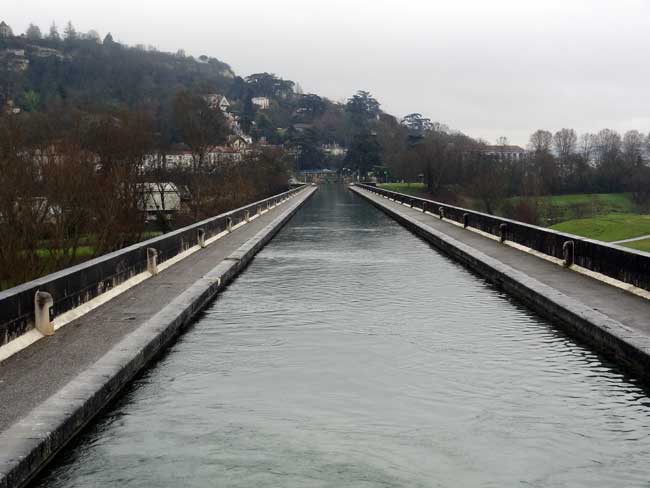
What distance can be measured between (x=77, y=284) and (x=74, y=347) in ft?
8.32

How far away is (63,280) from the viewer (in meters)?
11.7

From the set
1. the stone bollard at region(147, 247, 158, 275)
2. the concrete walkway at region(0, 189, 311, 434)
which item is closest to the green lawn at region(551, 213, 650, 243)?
the stone bollard at region(147, 247, 158, 275)

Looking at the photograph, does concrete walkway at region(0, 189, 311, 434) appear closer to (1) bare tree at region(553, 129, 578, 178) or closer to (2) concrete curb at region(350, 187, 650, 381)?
(2) concrete curb at region(350, 187, 650, 381)

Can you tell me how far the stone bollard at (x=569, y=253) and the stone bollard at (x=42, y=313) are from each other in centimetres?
1191

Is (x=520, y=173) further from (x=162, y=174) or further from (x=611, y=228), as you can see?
(x=162, y=174)

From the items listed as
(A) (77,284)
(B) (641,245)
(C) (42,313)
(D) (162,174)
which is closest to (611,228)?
(B) (641,245)

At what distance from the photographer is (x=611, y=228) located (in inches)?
3145

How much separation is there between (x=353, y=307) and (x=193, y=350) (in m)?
4.40

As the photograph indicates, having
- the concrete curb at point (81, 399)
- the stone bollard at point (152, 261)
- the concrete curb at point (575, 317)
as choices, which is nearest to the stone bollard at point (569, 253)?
the concrete curb at point (575, 317)

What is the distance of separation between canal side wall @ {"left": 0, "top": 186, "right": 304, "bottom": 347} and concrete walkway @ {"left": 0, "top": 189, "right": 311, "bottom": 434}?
27 cm

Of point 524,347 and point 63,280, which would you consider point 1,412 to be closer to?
point 63,280

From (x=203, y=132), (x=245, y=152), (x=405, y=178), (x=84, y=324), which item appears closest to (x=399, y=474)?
(x=84, y=324)

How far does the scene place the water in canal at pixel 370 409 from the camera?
271 inches

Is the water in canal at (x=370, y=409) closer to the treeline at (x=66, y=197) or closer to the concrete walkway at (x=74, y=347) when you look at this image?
the concrete walkway at (x=74, y=347)
